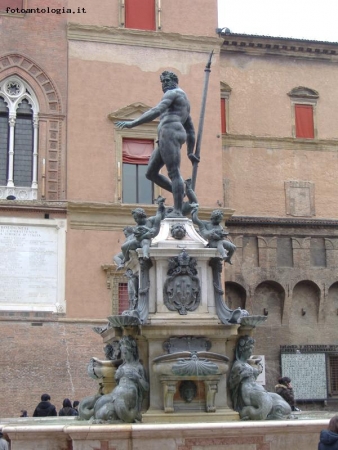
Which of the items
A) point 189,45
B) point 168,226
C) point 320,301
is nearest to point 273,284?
point 320,301

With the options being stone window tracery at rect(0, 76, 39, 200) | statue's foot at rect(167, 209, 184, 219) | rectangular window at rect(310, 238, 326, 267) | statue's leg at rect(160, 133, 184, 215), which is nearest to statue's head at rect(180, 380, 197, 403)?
statue's foot at rect(167, 209, 184, 219)

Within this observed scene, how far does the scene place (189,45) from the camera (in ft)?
84.0

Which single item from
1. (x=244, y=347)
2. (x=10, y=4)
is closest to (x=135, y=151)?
(x=10, y=4)

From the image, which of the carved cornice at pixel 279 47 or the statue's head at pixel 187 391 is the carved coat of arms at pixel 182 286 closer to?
the statue's head at pixel 187 391

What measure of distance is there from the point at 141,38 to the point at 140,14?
90cm

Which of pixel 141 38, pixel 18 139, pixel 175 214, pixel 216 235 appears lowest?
pixel 216 235

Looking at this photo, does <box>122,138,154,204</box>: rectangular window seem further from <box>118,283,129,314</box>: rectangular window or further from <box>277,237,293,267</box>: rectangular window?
<box>277,237,293,267</box>: rectangular window

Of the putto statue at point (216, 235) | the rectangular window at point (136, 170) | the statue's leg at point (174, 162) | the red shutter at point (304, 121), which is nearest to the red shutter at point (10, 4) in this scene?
the rectangular window at point (136, 170)

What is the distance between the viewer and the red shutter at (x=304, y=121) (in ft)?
100

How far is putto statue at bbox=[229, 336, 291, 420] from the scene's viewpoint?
8.63 m

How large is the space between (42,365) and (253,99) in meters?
14.1

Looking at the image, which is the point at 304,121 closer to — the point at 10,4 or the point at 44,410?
the point at 10,4

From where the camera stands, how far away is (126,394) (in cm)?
840

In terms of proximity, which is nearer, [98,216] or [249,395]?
[249,395]
